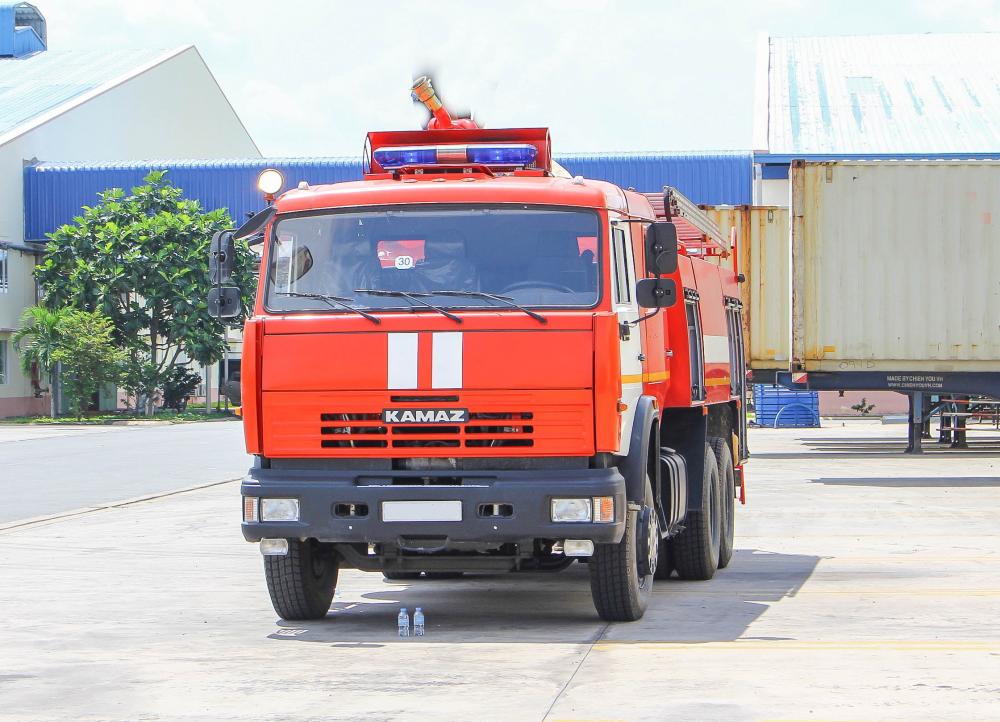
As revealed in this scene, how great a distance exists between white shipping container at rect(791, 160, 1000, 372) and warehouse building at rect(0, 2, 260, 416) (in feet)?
117

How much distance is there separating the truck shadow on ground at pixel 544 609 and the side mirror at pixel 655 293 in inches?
77.7

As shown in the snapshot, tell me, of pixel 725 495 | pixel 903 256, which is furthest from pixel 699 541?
pixel 903 256

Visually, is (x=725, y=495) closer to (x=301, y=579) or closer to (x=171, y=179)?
(x=301, y=579)

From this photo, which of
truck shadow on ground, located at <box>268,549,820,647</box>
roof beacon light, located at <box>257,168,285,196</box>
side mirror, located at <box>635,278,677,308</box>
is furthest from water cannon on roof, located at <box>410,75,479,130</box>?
truck shadow on ground, located at <box>268,549,820,647</box>

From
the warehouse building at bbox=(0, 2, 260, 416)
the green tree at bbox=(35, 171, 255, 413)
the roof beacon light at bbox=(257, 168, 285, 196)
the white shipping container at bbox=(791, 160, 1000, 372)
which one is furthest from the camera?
the warehouse building at bbox=(0, 2, 260, 416)

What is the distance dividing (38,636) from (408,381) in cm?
281

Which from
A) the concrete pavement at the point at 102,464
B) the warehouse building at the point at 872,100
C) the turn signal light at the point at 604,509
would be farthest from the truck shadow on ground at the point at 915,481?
the warehouse building at the point at 872,100

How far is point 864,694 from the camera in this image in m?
7.36

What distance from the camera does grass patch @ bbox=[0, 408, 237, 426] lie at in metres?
48.6

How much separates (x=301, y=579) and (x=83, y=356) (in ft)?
135

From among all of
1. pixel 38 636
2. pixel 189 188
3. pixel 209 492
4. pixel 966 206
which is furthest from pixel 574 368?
pixel 189 188

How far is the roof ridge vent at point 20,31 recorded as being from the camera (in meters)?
67.7

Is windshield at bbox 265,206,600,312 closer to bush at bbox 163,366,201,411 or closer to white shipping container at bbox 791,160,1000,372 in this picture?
white shipping container at bbox 791,160,1000,372

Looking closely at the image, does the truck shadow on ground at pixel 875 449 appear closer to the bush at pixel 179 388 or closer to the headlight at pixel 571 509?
the headlight at pixel 571 509
